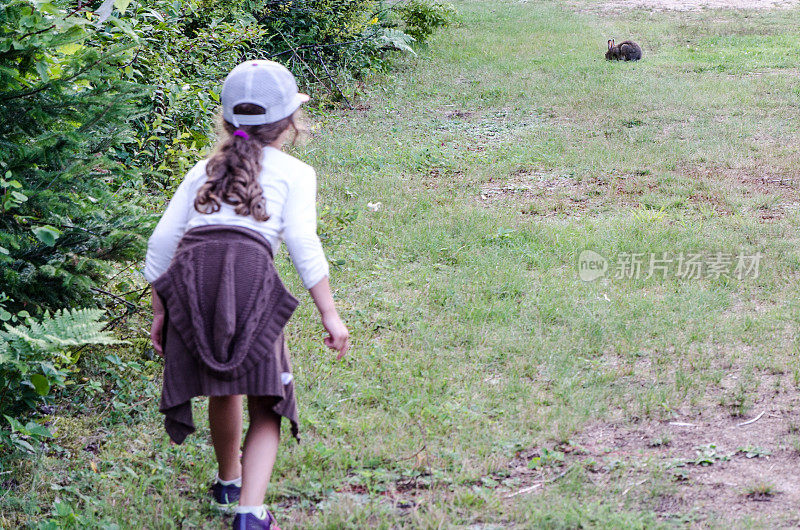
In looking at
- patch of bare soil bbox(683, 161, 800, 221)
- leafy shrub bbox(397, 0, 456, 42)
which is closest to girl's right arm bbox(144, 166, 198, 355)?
patch of bare soil bbox(683, 161, 800, 221)

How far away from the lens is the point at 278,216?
2.75m

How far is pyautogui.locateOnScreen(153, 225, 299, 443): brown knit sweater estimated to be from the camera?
8.63 ft

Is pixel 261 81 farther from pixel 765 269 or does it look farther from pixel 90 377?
pixel 765 269

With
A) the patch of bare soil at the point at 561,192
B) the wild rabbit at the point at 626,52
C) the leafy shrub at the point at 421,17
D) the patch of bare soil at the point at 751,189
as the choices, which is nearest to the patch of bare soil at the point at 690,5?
the wild rabbit at the point at 626,52

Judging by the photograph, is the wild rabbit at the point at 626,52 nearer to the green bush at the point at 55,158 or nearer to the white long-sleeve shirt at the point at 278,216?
the green bush at the point at 55,158

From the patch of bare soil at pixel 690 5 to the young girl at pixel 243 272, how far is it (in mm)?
20849

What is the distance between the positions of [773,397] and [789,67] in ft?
34.1

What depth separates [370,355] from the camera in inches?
175

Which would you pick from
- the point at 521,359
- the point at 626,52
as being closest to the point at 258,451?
the point at 521,359

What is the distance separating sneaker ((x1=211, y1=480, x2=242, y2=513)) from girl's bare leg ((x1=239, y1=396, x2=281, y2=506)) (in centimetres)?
36

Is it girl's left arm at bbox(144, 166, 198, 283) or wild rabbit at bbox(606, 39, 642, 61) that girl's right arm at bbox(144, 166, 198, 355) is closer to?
girl's left arm at bbox(144, 166, 198, 283)

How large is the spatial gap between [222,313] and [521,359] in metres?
2.24

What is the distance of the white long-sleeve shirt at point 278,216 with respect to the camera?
2715 mm

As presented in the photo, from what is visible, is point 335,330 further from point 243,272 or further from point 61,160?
point 61,160
